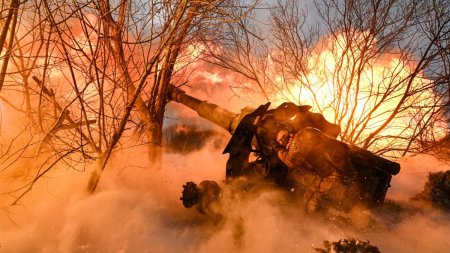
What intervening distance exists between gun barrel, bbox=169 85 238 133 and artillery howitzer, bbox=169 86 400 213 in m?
0.02

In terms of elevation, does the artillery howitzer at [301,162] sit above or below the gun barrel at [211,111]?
below

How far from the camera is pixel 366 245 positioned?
12.1 ft

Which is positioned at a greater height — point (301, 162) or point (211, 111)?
point (211, 111)

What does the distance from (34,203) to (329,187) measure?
17.1ft

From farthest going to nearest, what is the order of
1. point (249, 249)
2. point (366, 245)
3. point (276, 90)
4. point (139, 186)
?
1. point (276, 90)
2. point (139, 186)
3. point (249, 249)
4. point (366, 245)

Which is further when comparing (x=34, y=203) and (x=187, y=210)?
(x=187, y=210)

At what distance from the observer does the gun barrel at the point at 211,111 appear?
20.2 feet

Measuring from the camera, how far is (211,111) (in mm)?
6617

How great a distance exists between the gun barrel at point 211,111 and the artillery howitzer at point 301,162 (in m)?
0.02

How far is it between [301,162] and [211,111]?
2.69m

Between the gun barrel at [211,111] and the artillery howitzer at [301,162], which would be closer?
the artillery howitzer at [301,162]

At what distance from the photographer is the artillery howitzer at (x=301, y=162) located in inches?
155

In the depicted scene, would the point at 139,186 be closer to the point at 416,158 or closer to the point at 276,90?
the point at 276,90

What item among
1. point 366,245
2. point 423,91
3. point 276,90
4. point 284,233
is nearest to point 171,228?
point 284,233
